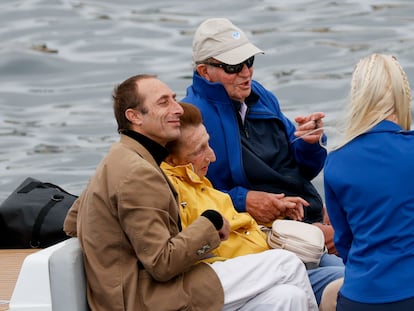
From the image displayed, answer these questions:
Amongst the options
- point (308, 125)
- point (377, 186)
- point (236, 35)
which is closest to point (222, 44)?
point (236, 35)

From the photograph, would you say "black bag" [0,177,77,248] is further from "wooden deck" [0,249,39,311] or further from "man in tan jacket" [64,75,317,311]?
"man in tan jacket" [64,75,317,311]

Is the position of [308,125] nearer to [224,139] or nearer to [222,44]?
[224,139]

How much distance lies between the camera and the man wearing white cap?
16.1 ft

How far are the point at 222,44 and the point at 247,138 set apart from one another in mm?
399

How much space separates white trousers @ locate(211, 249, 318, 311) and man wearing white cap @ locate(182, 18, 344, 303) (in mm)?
676

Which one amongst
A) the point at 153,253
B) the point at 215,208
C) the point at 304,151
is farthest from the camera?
the point at 304,151

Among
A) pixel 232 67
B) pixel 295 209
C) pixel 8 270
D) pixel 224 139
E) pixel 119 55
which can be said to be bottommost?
pixel 119 55

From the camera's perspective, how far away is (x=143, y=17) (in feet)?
53.8

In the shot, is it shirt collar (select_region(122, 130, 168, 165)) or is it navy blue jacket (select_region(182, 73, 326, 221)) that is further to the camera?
navy blue jacket (select_region(182, 73, 326, 221))

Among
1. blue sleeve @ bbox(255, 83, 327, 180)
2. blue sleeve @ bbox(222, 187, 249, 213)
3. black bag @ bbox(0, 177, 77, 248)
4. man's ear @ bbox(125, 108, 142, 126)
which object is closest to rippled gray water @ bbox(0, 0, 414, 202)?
black bag @ bbox(0, 177, 77, 248)

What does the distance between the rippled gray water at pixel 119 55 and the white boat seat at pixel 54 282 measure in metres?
6.47

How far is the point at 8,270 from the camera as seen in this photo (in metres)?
4.87

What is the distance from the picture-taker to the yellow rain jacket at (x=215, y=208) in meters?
4.40

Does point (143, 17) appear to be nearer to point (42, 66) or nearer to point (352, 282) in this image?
point (42, 66)
